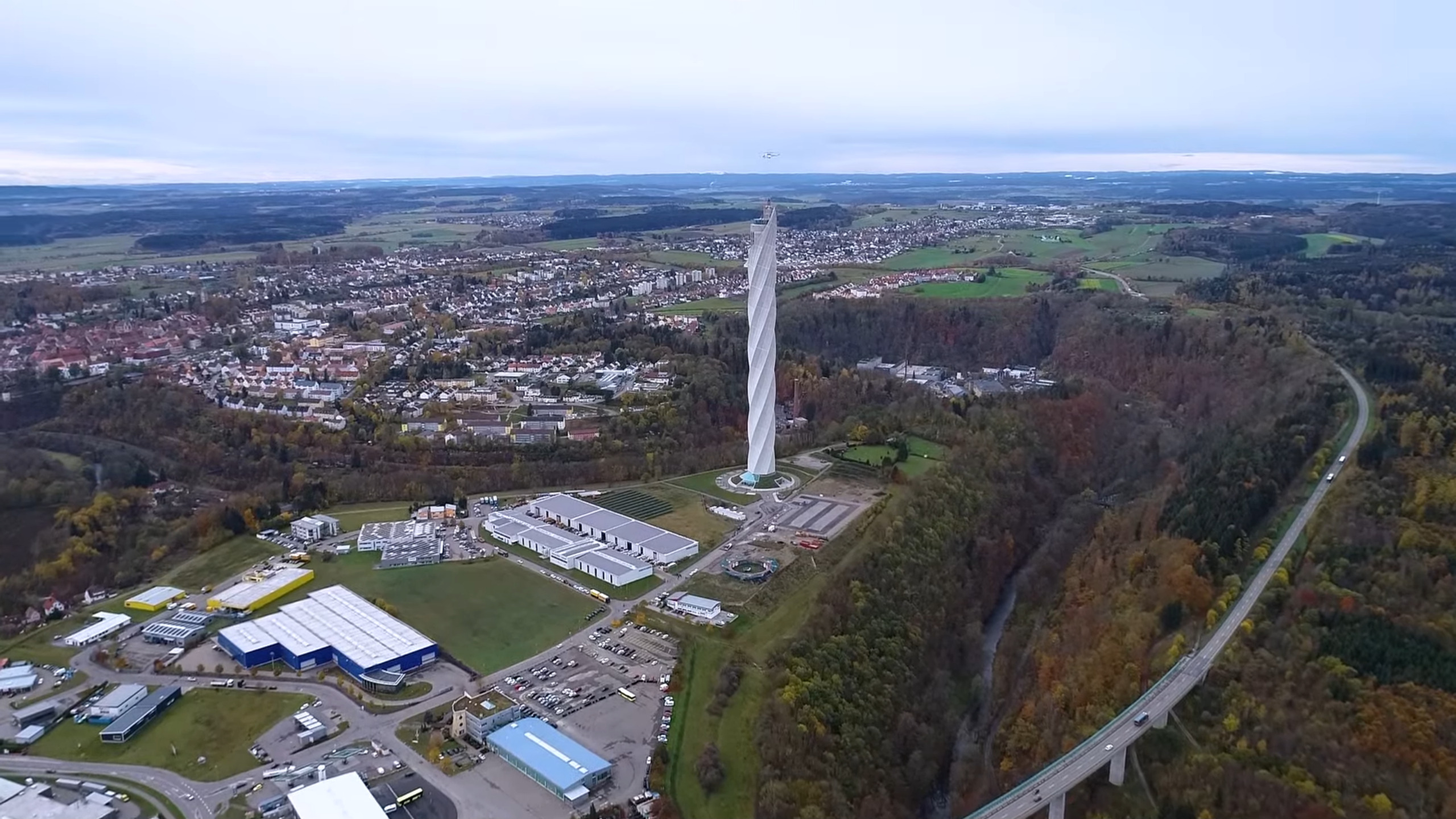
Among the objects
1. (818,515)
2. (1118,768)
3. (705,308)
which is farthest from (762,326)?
(705,308)

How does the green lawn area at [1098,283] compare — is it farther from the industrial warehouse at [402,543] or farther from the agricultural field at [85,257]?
the agricultural field at [85,257]

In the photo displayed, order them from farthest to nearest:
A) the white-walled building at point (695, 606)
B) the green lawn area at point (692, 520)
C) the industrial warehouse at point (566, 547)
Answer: the green lawn area at point (692, 520), the industrial warehouse at point (566, 547), the white-walled building at point (695, 606)

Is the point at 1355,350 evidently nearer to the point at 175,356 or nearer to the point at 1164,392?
the point at 1164,392

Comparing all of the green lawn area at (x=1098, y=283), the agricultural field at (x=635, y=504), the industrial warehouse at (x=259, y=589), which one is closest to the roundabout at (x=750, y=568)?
the agricultural field at (x=635, y=504)

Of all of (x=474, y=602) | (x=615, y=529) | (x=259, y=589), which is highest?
(x=615, y=529)

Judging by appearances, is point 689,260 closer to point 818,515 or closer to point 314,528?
point 818,515

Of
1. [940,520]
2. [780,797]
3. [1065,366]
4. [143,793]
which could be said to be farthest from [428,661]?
[1065,366]
